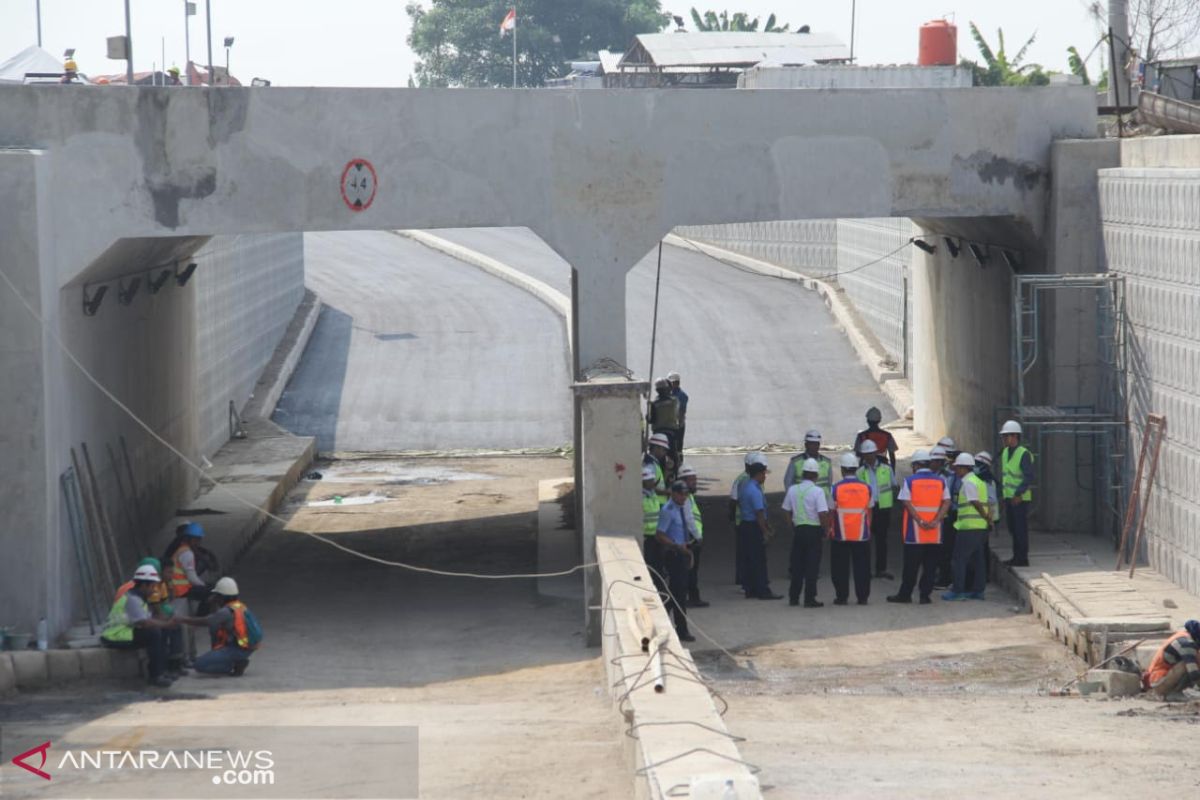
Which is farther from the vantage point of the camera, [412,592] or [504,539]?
[504,539]

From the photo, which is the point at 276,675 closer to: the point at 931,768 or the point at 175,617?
the point at 175,617

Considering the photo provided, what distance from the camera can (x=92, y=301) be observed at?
17.7 m

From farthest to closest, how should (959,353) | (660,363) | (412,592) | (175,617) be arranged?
1. (660,363)
2. (959,353)
3. (412,592)
4. (175,617)

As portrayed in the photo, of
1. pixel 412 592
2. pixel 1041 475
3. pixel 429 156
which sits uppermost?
pixel 429 156

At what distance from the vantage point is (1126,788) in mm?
10180

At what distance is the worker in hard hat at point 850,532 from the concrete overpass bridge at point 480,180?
2.26 m

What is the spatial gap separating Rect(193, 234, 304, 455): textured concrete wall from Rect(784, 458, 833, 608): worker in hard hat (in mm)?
11982

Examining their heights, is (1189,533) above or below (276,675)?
above

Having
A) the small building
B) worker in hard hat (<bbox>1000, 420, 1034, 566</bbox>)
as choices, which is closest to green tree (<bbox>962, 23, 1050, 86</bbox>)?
the small building

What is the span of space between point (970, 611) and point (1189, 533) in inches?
93.5

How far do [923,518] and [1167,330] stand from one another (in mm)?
3110

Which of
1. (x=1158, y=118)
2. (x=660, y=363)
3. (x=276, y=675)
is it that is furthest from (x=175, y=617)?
(x=660, y=363)

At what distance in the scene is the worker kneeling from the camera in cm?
1534

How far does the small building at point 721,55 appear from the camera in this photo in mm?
41219
